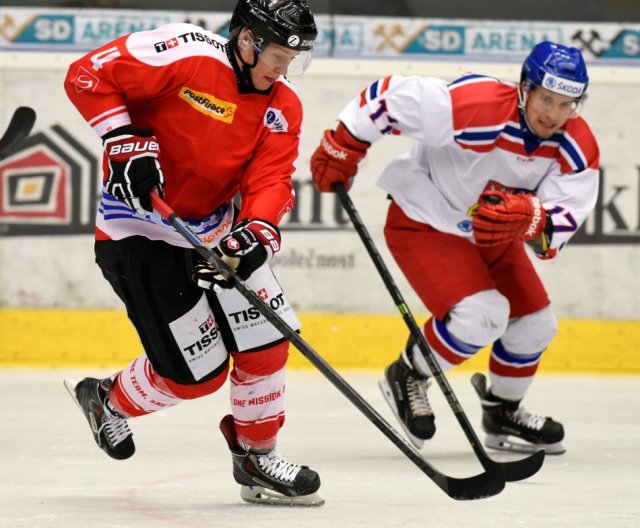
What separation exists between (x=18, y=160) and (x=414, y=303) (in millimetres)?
1841

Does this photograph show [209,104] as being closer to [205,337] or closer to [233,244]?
[233,244]

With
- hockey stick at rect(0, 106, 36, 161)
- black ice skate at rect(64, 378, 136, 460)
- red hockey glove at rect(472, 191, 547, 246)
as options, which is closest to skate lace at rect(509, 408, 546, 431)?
red hockey glove at rect(472, 191, 547, 246)

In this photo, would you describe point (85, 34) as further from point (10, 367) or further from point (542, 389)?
point (542, 389)

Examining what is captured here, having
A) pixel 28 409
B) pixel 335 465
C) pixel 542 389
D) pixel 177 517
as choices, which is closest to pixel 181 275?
pixel 177 517

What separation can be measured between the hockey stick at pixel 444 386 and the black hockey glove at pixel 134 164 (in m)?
0.97

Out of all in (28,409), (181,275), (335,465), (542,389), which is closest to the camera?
(181,275)

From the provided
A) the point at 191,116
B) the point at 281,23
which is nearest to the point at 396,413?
the point at 191,116

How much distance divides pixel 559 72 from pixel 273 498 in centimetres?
155

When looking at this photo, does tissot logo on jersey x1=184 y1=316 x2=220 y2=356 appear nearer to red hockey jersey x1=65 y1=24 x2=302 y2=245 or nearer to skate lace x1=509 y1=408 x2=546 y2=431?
red hockey jersey x1=65 y1=24 x2=302 y2=245

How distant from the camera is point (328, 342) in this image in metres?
5.98

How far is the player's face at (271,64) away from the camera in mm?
3143

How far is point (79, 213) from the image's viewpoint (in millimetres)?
5969

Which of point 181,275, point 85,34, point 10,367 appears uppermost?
point 181,275

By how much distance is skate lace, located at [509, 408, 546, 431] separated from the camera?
431 centimetres
